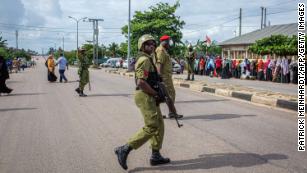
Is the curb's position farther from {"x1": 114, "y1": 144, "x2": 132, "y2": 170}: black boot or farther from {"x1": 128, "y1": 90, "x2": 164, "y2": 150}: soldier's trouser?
{"x1": 114, "y1": 144, "x2": 132, "y2": 170}: black boot

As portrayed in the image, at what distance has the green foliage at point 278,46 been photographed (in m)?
25.4

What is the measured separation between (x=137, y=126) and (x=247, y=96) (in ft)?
19.9

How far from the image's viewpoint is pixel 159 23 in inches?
2048

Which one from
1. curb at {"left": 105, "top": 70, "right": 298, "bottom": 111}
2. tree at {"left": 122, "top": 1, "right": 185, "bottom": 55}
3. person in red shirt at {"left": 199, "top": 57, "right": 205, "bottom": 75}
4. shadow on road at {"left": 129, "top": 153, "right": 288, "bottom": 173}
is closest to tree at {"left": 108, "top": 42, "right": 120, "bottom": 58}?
tree at {"left": 122, "top": 1, "right": 185, "bottom": 55}

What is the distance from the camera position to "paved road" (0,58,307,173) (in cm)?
556

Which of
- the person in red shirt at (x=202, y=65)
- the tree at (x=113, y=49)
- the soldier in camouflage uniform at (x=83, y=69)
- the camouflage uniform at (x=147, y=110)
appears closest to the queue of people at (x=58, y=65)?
the soldier in camouflage uniform at (x=83, y=69)

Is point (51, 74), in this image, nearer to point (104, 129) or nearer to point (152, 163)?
point (104, 129)

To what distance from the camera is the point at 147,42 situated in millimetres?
5453

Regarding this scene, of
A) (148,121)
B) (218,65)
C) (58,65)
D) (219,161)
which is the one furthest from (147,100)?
(218,65)

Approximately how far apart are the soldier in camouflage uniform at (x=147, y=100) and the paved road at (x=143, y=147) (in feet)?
0.93

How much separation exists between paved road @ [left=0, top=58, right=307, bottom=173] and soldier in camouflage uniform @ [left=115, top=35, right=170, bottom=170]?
0.28 meters

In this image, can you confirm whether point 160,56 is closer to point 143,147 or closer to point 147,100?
point 143,147

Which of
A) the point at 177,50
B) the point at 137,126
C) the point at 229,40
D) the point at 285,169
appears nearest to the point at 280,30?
the point at 229,40

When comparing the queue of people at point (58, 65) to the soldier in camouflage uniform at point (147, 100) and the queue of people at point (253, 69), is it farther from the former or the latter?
the soldier in camouflage uniform at point (147, 100)
